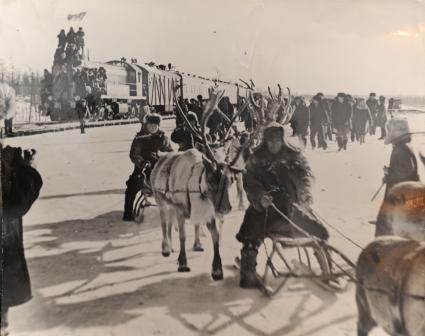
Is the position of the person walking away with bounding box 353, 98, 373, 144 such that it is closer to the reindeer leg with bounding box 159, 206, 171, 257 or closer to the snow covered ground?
the snow covered ground

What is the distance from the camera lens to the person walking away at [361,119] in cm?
214

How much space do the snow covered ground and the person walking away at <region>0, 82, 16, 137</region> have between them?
0.08 m

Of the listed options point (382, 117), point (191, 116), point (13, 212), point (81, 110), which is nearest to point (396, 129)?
point (382, 117)

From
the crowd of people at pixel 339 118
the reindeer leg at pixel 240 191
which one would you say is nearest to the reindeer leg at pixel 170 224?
the reindeer leg at pixel 240 191

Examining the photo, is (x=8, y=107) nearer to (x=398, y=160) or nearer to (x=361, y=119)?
(x=361, y=119)

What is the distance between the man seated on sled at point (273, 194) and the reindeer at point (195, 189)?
106mm

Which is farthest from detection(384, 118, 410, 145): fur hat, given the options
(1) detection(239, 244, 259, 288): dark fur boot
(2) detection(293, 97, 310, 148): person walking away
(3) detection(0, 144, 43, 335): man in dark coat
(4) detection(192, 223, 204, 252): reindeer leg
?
(3) detection(0, 144, 43, 335): man in dark coat

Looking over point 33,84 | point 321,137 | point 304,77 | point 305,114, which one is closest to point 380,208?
point 321,137

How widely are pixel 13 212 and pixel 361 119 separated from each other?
1.71 meters

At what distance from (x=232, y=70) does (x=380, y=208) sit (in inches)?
36.7

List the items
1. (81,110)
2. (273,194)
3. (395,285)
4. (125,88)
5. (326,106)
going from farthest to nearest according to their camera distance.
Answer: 1. (125,88)
2. (81,110)
3. (326,106)
4. (273,194)
5. (395,285)

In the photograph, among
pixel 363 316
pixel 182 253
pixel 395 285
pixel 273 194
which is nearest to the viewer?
pixel 395 285

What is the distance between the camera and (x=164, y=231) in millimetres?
2160

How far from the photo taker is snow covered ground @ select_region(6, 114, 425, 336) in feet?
6.60
